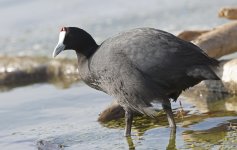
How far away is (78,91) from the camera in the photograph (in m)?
9.30

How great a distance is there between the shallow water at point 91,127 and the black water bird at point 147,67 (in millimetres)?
333

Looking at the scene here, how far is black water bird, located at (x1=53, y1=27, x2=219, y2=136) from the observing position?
20.7ft

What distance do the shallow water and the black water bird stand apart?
1.09 ft

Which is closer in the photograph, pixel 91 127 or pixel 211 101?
pixel 91 127

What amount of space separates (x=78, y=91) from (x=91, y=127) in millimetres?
1956

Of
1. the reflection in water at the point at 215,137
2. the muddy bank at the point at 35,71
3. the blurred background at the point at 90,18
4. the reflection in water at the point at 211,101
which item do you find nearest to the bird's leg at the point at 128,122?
the reflection in water at the point at 215,137

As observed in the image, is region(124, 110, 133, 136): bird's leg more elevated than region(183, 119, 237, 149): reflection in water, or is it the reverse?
region(124, 110, 133, 136): bird's leg

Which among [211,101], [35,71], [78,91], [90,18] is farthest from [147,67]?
[90,18]

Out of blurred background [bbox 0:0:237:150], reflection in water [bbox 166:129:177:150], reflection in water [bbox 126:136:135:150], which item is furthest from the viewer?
blurred background [bbox 0:0:237:150]

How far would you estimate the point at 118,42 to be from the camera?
21.4 feet

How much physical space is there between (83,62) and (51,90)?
9.20 feet

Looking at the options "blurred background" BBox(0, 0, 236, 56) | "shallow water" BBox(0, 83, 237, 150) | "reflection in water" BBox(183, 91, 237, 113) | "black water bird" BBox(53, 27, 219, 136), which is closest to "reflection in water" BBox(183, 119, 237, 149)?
"shallow water" BBox(0, 83, 237, 150)

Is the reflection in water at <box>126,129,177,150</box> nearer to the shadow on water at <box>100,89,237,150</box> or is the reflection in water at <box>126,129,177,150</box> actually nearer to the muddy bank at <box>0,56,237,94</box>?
the shadow on water at <box>100,89,237,150</box>

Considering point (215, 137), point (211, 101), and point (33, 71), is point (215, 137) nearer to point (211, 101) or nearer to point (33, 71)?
point (211, 101)
